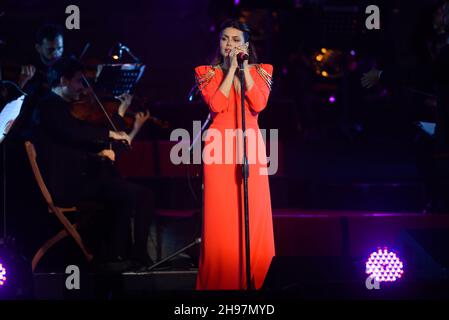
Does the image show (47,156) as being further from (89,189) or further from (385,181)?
(385,181)

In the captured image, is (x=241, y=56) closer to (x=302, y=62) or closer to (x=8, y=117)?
(x=8, y=117)

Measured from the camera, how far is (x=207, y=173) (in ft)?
12.1

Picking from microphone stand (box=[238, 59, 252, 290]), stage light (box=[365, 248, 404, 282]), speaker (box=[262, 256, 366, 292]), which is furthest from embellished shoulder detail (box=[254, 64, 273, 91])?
stage light (box=[365, 248, 404, 282])

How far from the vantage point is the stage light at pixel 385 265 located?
3.99 metres

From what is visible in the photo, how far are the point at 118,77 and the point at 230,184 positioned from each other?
79.8 inches

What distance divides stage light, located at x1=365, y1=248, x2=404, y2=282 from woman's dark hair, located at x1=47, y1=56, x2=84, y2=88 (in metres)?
2.59

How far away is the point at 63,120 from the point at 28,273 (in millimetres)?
1458

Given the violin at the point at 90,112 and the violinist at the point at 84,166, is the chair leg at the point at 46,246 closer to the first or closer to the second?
the violinist at the point at 84,166

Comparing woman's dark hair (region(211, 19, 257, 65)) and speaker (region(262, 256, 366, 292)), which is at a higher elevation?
woman's dark hair (region(211, 19, 257, 65))

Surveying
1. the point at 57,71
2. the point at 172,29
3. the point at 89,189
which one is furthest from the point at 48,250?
the point at 172,29

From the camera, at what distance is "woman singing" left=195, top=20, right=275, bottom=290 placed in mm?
3654

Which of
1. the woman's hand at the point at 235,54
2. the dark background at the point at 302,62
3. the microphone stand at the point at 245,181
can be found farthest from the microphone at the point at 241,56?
the dark background at the point at 302,62

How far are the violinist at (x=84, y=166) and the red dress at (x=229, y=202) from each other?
1232 mm

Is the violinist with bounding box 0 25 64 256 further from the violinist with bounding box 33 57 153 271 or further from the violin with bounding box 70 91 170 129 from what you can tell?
the violin with bounding box 70 91 170 129
